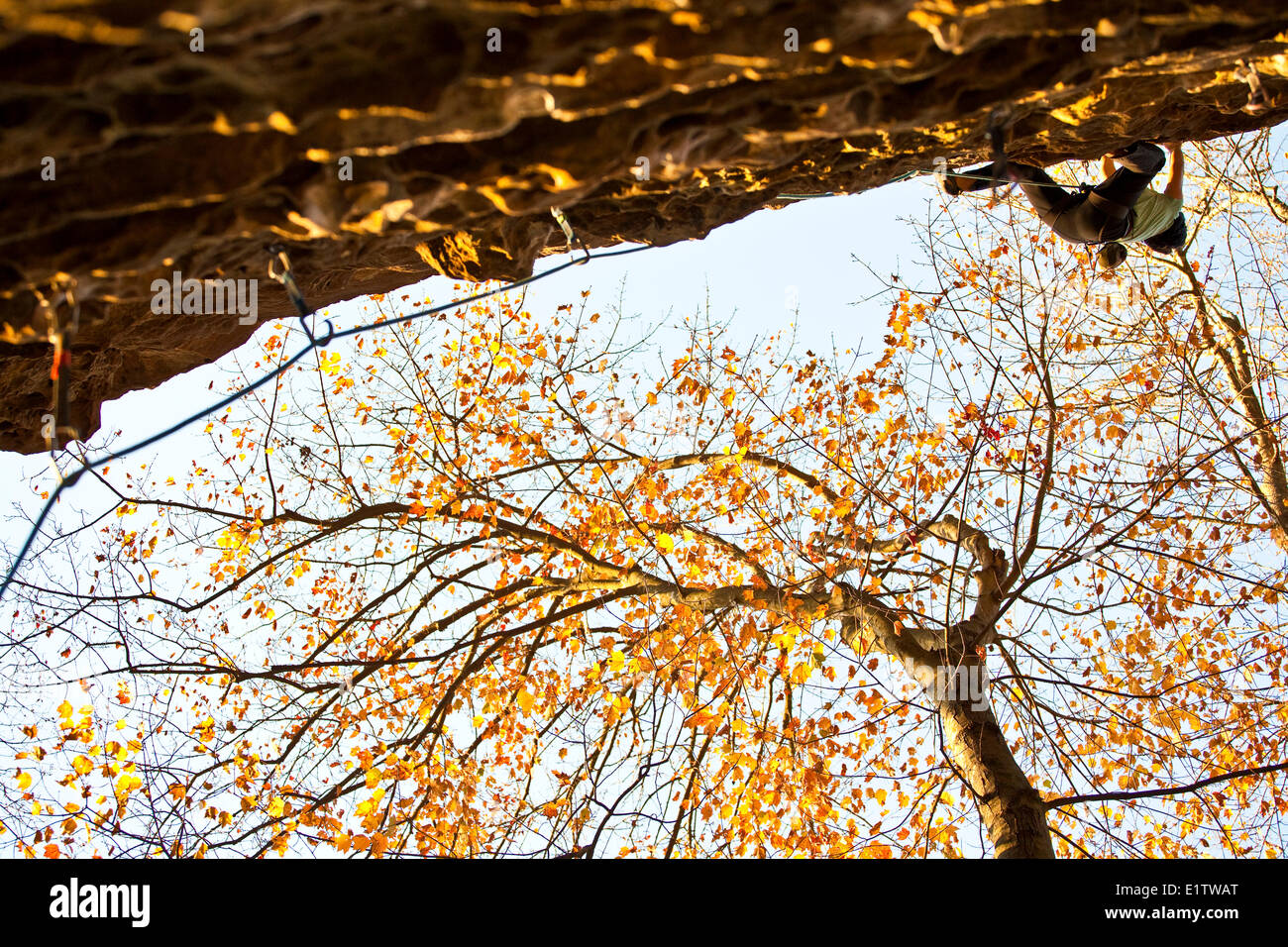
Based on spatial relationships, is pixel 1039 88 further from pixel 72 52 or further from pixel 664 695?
pixel 664 695

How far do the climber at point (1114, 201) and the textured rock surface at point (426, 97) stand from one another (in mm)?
1855

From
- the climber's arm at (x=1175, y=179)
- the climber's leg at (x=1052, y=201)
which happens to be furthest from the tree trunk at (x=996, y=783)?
the climber's arm at (x=1175, y=179)

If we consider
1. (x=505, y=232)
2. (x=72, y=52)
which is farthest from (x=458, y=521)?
(x=72, y=52)

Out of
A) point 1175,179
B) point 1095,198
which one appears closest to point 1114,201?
point 1095,198

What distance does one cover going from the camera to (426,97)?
2078 mm

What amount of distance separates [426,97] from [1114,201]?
17.0 ft

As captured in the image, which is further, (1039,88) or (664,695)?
(664,695)

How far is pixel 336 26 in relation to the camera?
191cm

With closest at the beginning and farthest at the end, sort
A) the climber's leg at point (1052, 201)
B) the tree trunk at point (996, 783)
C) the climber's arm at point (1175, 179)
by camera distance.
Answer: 1. the tree trunk at point (996, 783)
2. the climber's leg at point (1052, 201)
3. the climber's arm at point (1175, 179)

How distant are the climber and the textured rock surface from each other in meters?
1.86

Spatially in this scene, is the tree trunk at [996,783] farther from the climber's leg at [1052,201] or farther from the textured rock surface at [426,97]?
the textured rock surface at [426,97]

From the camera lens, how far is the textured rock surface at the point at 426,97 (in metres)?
1.89

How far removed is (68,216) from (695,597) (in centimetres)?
524
